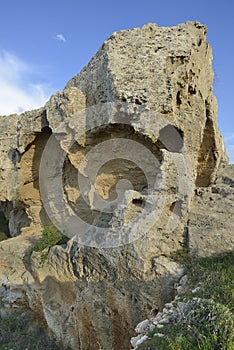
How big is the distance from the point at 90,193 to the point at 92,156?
1374 mm

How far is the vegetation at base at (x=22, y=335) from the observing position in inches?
347

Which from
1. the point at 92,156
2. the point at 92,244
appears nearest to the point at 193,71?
the point at 92,156

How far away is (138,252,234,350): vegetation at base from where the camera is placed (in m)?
3.57

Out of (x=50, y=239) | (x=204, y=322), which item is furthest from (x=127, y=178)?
(x=204, y=322)

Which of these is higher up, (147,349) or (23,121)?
(23,121)

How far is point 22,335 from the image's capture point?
9.44m

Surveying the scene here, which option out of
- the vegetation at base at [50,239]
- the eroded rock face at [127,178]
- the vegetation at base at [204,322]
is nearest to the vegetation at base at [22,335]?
the eroded rock face at [127,178]

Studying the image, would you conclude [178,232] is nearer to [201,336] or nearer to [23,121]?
[201,336]

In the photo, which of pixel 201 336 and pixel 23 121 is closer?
pixel 201 336

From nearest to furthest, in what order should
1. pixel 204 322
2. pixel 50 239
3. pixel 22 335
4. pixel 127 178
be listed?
1. pixel 204 322
2. pixel 22 335
3. pixel 50 239
4. pixel 127 178

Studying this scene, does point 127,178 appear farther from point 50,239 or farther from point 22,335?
point 22,335

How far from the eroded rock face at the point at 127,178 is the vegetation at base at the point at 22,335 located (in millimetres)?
517

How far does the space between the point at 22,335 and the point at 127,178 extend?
20.4 ft

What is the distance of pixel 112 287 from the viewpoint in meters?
6.88
